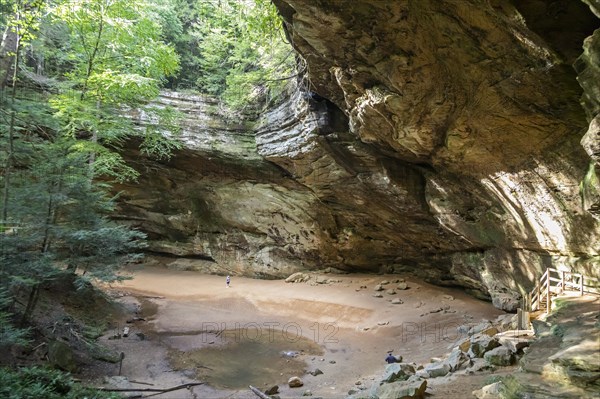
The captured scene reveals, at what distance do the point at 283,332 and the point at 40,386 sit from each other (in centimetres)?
924

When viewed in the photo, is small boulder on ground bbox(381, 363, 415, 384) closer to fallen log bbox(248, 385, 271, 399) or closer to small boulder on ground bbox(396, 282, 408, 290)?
fallen log bbox(248, 385, 271, 399)

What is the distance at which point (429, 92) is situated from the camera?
9688 mm

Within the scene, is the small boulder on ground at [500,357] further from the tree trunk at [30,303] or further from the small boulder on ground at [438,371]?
the tree trunk at [30,303]

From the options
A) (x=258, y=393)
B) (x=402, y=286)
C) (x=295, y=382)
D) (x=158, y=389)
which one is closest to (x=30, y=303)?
(x=158, y=389)

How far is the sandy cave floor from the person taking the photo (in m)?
10.1

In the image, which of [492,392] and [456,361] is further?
[456,361]

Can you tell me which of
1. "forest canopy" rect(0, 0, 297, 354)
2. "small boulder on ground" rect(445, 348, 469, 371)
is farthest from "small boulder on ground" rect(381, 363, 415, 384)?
"forest canopy" rect(0, 0, 297, 354)

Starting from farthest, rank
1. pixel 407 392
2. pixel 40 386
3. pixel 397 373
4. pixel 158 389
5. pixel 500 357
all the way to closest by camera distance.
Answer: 1. pixel 158 389
2. pixel 397 373
3. pixel 500 357
4. pixel 40 386
5. pixel 407 392

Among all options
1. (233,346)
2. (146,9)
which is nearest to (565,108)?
(233,346)

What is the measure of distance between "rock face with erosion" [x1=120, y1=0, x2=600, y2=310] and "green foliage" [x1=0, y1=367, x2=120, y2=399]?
29.5 feet

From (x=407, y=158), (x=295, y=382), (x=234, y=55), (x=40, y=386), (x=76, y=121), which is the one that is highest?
(x=234, y=55)

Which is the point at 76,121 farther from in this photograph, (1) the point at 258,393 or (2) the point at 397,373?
(2) the point at 397,373

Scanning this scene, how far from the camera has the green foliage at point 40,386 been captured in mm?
6188

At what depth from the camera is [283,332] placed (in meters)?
14.7
